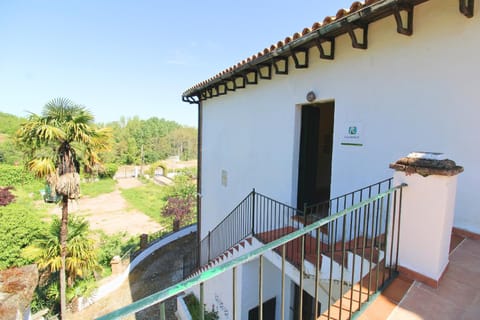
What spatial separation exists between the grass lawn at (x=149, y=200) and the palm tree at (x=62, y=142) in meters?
11.1

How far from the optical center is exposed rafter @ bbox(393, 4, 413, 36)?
264 cm

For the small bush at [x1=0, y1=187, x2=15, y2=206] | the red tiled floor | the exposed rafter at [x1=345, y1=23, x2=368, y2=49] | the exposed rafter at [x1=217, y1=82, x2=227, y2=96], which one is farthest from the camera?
the small bush at [x1=0, y1=187, x2=15, y2=206]

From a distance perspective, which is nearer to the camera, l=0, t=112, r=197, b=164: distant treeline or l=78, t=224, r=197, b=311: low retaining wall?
l=78, t=224, r=197, b=311: low retaining wall

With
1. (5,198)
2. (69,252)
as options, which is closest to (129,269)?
(69,252)

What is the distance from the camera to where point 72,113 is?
720cm

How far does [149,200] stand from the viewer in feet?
83.4

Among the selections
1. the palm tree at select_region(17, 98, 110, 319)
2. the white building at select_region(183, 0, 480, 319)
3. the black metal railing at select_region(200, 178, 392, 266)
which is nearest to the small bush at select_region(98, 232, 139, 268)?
the palm tree at select_region(17, 98, 110, 319)

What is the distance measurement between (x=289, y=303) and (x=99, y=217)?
2000 cm

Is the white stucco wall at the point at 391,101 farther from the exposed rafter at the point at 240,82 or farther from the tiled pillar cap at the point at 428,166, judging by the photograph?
the tiled pillar cap at the point at 428,166

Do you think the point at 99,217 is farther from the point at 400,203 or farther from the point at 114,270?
the point at 400,203

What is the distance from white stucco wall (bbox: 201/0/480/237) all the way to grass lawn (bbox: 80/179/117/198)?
92.4ft

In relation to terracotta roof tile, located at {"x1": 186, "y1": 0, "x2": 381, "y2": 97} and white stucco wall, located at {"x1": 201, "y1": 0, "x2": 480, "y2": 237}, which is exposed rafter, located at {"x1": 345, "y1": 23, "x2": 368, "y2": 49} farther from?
terracotta roof tile, located at {"x1": 186, "y1": 0, "x2": 381, "y2": 97}

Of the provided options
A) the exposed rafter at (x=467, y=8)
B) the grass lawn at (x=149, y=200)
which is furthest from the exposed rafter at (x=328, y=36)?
the grass lawn at (x=149, y=200)

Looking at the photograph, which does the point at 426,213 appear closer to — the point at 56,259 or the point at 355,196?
the point at 355,196
